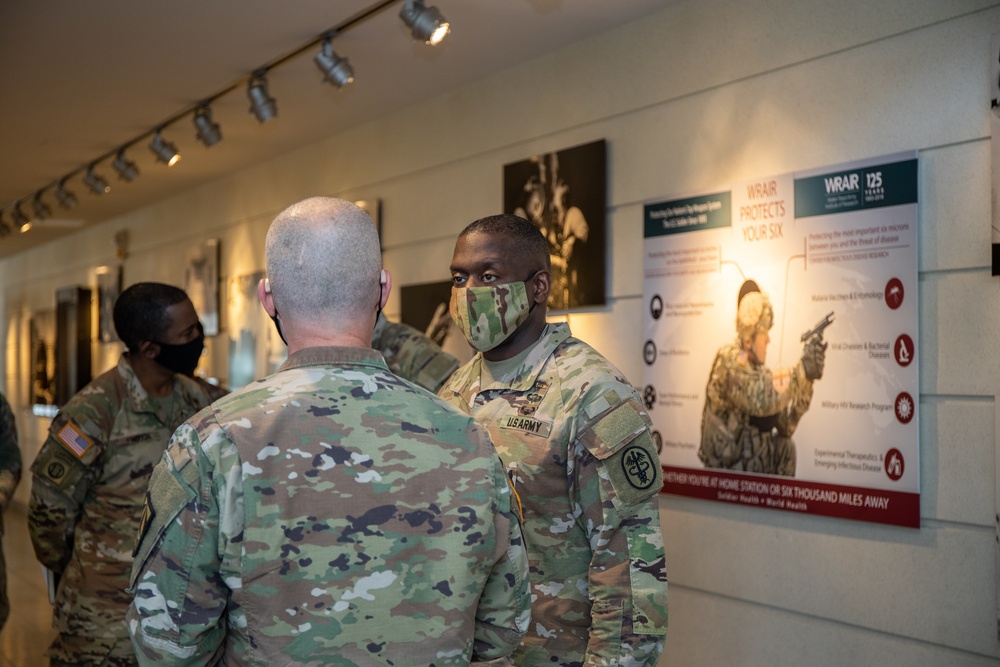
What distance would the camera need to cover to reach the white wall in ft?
9.77

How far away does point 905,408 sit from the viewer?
3105mm

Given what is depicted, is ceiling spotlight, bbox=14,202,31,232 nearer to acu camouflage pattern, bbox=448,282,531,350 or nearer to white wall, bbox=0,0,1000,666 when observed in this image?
white wall, bbox=0,0,1000,666

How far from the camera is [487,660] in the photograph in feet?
5.26

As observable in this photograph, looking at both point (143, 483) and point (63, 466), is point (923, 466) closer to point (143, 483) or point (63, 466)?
point (143, 483)

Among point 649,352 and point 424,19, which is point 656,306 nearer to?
point 649,352

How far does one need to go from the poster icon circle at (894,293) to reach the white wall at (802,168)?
73mm

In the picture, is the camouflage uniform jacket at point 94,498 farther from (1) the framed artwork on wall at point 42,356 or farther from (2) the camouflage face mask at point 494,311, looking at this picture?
(1) the framed artwork on wall at point 42,356

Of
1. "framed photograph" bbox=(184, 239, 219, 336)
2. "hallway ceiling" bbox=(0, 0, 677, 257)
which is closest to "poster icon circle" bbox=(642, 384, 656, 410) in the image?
"hallway ceiling" bbox=(0, 0, 677, 257)

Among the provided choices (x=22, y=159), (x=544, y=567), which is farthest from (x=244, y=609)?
(x=22, y=159)

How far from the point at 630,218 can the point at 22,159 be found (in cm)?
527

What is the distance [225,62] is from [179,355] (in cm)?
215

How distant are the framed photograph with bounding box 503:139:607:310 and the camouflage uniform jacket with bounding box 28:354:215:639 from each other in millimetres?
1939

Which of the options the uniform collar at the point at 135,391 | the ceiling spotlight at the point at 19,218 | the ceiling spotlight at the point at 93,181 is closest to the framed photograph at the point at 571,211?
the uniform collar at the point at 135,391

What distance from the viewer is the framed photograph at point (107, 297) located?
395 inches
